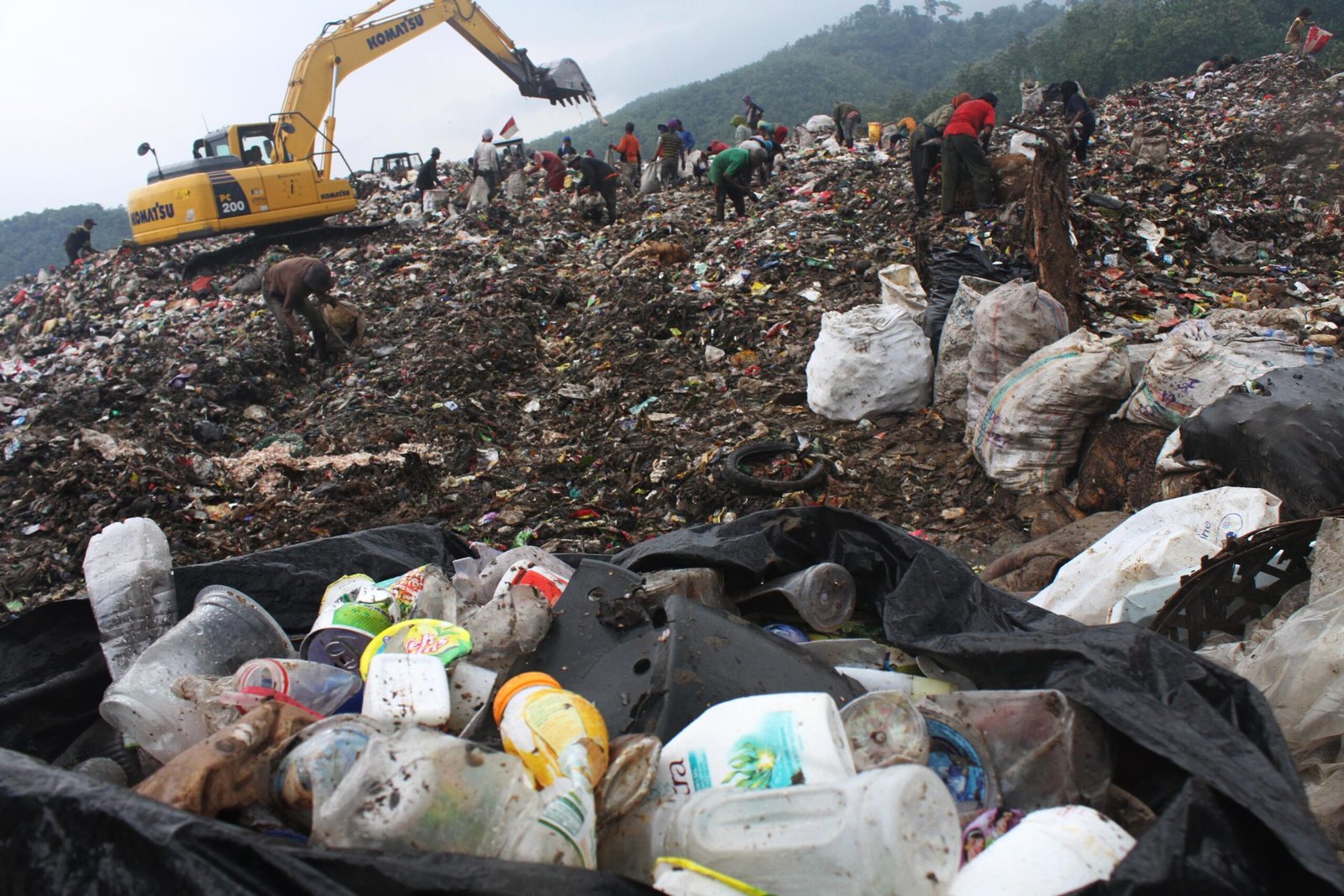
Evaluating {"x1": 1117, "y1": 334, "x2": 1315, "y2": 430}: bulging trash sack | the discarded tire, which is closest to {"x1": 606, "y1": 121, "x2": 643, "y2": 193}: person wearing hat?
the discarded tire

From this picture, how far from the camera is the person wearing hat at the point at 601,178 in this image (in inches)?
440

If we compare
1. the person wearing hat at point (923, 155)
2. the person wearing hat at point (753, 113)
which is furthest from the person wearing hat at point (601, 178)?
the person wearing hat at point (753, 113)

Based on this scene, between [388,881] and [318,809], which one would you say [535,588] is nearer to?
[318,809]

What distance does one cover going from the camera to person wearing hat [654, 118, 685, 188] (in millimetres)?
13789

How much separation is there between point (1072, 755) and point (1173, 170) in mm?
9311

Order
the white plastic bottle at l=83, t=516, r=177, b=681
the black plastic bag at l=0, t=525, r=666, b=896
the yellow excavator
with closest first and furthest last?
the black plastic bag at l=0, t=525, r=666, b=896
the white plastic bottle at l=83, t=516, r=177, b=681
the yellow excavator

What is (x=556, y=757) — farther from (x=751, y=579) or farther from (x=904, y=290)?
(x=904, y=290)

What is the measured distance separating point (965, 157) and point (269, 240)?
10.0 meters

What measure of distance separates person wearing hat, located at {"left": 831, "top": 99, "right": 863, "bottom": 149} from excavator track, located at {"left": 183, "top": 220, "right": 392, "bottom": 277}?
8.56 m

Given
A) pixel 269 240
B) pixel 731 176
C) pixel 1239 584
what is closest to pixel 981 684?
pixel 1239 584

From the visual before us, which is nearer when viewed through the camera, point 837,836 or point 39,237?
point 837,836

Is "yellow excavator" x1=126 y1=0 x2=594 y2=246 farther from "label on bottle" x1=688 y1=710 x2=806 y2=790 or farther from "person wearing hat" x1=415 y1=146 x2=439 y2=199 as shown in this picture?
"label on bottle" x1=688 y1=710 x2=806 y2=790

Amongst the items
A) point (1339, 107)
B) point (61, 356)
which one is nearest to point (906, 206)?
point (1339, 107)

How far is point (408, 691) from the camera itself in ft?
4.86
